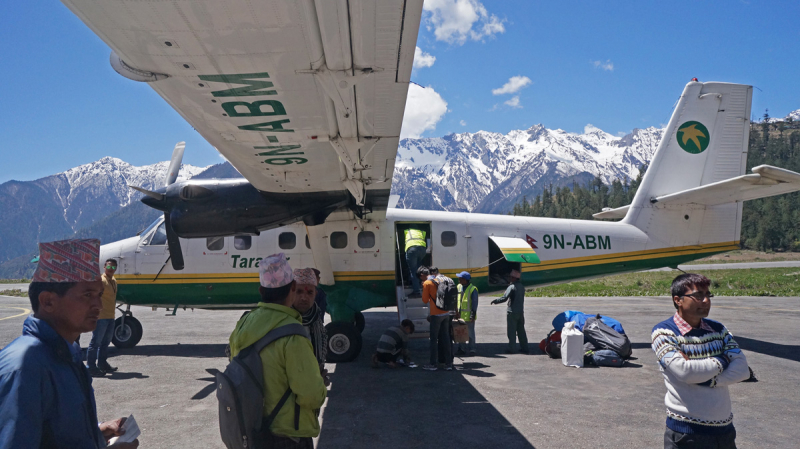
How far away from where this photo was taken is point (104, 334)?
816cm

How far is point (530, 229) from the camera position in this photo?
1145 centimetres

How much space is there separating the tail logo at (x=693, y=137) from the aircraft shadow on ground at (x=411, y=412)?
7.19 meters

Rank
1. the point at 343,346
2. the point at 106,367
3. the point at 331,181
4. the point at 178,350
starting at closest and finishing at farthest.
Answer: the point at 331,181 → the point at 106,367 → the point at 343,346 → the point at 178,350

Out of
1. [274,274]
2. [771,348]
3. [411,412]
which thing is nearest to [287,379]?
[274,274]

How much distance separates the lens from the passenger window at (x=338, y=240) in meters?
10.8

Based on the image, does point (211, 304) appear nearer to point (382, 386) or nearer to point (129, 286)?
point (129, 286)

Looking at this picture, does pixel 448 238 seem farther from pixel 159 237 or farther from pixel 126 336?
pixel 126 336

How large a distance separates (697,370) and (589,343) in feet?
21.8

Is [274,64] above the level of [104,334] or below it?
above

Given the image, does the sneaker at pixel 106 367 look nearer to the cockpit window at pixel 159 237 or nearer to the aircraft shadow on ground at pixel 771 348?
the cockpit window at pixel 159 237

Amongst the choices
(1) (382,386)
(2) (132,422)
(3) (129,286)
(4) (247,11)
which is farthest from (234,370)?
(3) (129,286)

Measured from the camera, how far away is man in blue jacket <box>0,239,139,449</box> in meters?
1.72

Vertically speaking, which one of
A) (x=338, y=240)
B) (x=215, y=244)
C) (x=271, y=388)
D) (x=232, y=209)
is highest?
(x=232, y=209)

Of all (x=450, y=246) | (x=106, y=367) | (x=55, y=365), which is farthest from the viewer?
(x=450, y=246)
